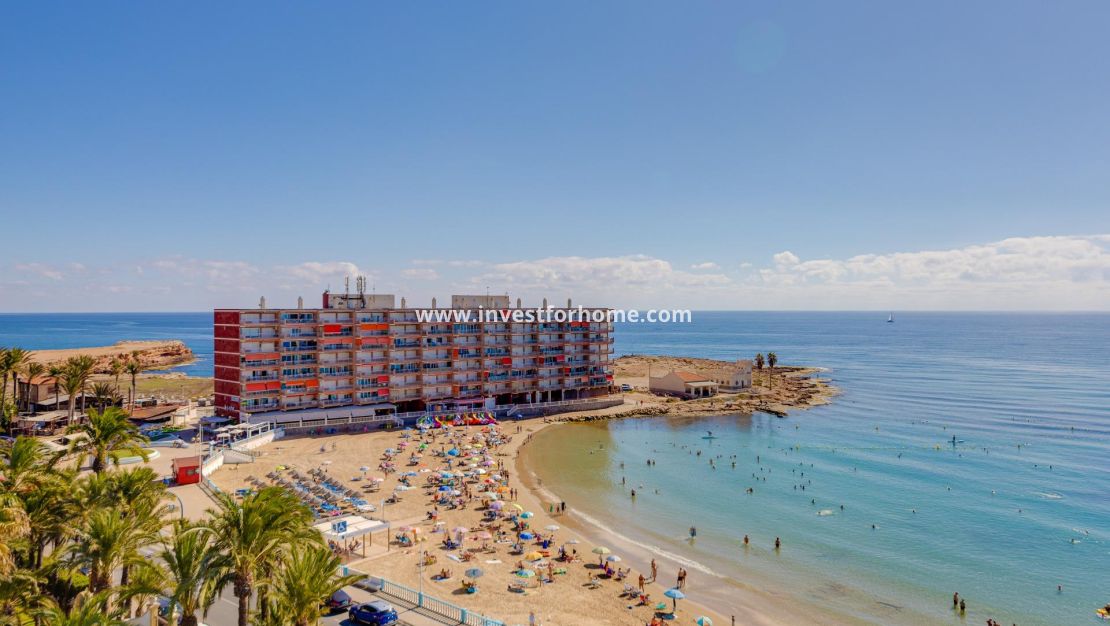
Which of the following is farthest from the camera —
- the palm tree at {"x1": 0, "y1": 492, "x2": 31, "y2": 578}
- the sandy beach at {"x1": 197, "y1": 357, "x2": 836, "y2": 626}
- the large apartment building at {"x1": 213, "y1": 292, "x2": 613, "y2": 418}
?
the large apartment building at {"x1": 213, "y1": 292, "x2": 613, "y2": 418}

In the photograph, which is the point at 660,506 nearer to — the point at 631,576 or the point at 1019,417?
the point at 631,576

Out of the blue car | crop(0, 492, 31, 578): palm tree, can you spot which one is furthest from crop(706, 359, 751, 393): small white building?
A: crop(0, 492, 31, 578): palm tree

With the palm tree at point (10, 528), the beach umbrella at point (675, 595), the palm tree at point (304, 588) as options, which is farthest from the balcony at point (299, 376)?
the palm tree at point (304, 588)

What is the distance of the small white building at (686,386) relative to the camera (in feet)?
416

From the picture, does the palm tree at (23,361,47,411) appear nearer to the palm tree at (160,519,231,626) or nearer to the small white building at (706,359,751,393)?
the palm tree at (160,519,231,626)

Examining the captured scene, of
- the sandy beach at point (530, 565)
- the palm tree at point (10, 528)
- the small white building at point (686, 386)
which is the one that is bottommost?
the sandy beach at point (530, 565)

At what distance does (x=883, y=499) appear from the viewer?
216 ft

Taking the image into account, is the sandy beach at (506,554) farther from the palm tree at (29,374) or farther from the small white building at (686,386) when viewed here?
the small white building at (686,386)

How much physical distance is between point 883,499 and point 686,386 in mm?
61876

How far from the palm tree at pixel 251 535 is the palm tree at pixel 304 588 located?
1.65 m

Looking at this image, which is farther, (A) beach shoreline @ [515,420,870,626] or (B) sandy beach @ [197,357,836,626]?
(A) beach shoreline @ [515,420,870,626]

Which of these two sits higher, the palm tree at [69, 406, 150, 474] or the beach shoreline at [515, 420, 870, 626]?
the palm tree at [69, 406, 150, 474]

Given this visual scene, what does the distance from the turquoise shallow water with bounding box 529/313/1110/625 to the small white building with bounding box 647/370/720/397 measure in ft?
56.8

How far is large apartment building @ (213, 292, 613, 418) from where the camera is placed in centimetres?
8544
